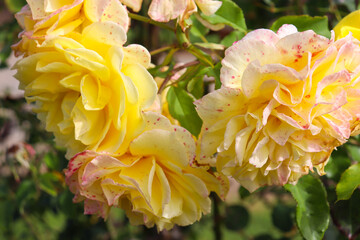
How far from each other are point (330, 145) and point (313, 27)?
0.62ft

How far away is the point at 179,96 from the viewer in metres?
0.65

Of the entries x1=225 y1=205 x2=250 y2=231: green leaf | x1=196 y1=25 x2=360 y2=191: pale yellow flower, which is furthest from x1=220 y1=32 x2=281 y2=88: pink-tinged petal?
x1=225 y1=205 x2=250 y2=231: green leaf

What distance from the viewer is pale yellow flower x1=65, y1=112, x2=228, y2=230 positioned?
1.88ft

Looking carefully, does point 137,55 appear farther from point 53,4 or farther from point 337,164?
point 337,164

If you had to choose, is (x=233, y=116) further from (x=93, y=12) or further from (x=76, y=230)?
(x=76, y=230)

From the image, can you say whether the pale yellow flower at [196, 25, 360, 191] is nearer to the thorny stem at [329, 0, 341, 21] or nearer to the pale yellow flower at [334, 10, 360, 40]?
the pale yellow flower at [334, 10, 360, 40]

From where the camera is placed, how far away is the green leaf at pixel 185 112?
0.63m

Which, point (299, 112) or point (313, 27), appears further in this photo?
point (313, 27)

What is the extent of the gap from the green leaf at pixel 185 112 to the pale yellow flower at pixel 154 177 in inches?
2.2

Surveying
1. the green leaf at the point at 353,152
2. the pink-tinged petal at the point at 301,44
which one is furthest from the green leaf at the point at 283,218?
the pink-tinged petal at the point at 301,44

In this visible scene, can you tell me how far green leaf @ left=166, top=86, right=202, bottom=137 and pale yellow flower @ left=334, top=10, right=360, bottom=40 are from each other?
21cm

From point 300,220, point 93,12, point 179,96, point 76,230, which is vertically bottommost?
point 76,230

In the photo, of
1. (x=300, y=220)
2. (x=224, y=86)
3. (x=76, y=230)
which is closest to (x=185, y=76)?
(x=224, y=86)

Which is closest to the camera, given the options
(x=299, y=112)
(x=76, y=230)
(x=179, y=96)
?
(x=299, y=112)
